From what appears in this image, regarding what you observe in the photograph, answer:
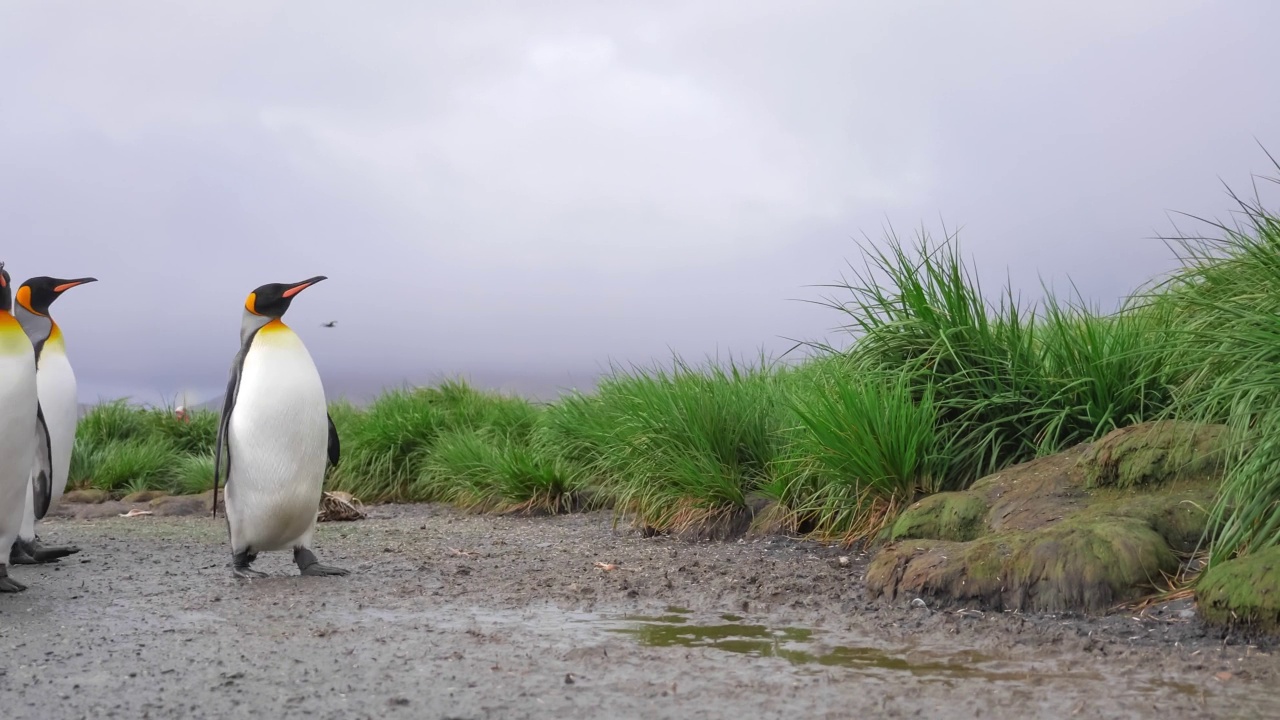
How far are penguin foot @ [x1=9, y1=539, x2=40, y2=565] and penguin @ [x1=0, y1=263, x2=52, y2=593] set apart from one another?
1.00m

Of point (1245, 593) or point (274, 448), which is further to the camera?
point (274, 448)

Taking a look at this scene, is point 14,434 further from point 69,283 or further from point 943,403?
point 943,403

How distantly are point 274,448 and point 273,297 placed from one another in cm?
77

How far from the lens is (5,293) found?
4.86 meters

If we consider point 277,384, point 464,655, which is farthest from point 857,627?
point 277,384

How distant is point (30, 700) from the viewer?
2.91 metres

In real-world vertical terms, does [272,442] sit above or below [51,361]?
below

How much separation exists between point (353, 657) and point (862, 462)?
9.86 ft

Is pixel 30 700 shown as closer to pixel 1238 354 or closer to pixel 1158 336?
pixel 1238 354

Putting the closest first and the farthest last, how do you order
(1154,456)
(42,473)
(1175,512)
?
(1175,512)
(1154,456)
(42,473)

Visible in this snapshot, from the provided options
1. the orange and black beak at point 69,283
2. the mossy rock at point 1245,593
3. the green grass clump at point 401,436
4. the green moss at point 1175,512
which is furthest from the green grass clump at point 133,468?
the mossy rock at point 1245,593

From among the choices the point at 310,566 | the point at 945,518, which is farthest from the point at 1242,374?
the point at 310,566

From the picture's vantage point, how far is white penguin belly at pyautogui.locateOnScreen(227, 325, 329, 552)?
5066 mm

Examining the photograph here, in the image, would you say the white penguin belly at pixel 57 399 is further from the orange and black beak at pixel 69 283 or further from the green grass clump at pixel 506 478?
the green grass clump at pixel 506 478
